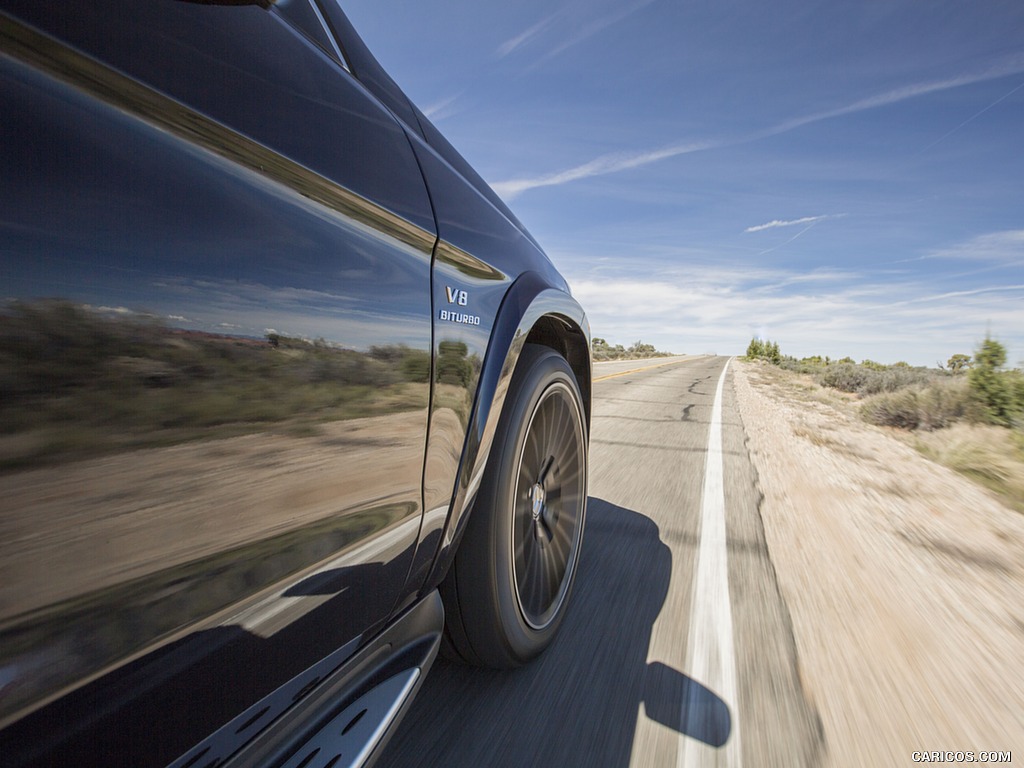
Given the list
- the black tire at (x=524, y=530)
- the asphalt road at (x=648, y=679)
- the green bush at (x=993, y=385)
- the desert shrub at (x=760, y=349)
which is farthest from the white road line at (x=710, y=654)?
the desert shrub at (x=760, y=349)

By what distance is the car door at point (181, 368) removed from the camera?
20.6 inches

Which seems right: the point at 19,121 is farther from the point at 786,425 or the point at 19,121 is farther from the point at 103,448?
the point at 786,425

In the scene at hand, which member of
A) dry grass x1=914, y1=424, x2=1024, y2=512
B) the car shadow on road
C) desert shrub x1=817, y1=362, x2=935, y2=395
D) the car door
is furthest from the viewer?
desert shrub x1=817, y1=362, x2=935, y2=395

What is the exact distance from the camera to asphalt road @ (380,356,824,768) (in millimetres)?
1521

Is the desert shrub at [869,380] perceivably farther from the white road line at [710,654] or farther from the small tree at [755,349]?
the small tree at [755,349]

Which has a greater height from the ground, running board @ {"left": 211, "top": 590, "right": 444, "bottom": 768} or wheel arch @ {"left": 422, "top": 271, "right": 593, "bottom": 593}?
wheel arch @ {"left": 422, "top": 271, "right": 593, "bottom": 593}

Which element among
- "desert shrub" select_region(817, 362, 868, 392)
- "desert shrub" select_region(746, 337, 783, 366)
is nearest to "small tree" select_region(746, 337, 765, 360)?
"desert shrub" select_region(746, 337, 783, 366)

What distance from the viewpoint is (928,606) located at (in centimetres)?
242

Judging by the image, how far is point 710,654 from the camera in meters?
1.98

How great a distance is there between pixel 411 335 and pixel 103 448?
0.61m

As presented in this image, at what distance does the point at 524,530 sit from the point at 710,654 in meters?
0.85

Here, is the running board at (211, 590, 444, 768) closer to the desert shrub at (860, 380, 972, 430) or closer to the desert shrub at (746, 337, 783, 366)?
the desert shrub at (860, 380, 972, 430)

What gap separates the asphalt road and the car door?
0.77m

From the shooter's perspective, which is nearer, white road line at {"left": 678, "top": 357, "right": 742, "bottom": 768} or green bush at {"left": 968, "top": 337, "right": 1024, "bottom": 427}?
white road line at {"left": 678, "top": 357, "right": 742, "bottom": 768}
